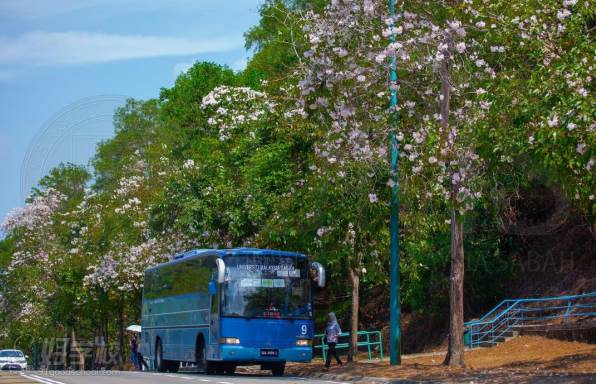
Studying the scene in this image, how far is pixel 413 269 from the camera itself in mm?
32906

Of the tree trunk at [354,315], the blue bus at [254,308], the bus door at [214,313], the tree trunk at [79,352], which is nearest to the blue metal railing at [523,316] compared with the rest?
the tree trunk at [354,315]

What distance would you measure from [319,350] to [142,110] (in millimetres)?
42948

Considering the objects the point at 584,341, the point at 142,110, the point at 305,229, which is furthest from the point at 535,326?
the point at 142,110

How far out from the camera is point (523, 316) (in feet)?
112

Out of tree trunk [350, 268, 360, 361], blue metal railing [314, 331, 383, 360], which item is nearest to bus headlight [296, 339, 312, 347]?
tree trunk [350, 268, 360, 361]

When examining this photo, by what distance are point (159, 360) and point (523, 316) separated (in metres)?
11.9

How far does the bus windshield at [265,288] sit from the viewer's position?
91.0ft

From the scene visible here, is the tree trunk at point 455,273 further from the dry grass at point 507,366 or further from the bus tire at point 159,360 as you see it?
the bus tire at point 159,360

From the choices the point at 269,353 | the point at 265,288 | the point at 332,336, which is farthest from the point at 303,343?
the point at 265,288

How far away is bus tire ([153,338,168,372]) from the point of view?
34.9 meters

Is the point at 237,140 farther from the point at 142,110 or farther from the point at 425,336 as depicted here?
the point at 142,110

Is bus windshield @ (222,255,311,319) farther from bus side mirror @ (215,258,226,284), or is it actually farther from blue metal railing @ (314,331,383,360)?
blue metal railing @ (314,331,383,360)

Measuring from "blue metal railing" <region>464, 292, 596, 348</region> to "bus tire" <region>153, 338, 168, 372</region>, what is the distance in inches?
385

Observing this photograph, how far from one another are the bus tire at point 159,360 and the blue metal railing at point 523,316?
979 centimetres
